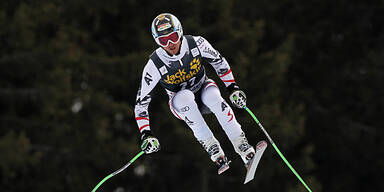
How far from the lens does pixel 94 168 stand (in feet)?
55.8

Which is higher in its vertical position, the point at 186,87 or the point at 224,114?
the point at 186,87

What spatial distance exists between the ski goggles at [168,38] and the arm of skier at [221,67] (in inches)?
16.4

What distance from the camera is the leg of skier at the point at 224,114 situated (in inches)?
252

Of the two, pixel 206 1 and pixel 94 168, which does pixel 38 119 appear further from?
pixel 206 1

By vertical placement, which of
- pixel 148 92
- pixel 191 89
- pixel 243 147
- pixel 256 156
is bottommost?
pixel 256 156

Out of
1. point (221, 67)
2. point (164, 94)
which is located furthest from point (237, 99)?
point (164, 94)

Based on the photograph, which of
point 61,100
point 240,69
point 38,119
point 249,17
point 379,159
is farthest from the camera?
point 379,159

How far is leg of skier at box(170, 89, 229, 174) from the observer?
630 cm

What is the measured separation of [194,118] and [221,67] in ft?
2.51

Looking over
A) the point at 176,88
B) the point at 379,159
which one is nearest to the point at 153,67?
the point at 176,88

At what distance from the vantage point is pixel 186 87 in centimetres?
661

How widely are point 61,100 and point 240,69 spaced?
194 inches

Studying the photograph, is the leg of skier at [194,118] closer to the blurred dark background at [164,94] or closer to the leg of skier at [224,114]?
the leg of skier at [224,114]

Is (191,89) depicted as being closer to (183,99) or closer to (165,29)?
(183,99)
